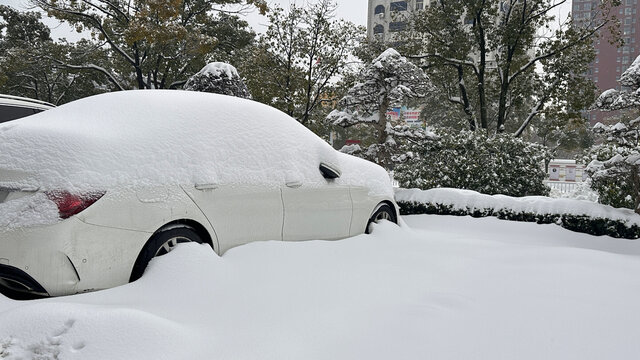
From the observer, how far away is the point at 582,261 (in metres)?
4.31

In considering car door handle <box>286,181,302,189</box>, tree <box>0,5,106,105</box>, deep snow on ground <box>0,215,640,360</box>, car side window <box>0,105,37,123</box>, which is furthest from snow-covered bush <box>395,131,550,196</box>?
tree <box>0,5,106,105</box>

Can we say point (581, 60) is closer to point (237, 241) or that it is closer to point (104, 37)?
point (237, 241)

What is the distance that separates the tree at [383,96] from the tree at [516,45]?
6.21 meters

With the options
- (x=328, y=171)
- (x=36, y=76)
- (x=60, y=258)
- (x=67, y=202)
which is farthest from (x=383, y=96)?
(x=36, y=76)

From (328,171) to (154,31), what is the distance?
12.7 meters

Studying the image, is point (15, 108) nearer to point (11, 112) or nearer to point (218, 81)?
point (11, 112)

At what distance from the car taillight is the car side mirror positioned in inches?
88.9

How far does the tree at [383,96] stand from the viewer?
953 cm

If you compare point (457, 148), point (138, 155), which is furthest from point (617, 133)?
point (138, 155)

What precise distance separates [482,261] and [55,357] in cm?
350

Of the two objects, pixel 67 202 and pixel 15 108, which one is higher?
pixel 15 108

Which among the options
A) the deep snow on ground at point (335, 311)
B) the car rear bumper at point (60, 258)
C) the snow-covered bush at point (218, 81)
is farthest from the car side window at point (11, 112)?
the deep snow on ground at point (335, 311)

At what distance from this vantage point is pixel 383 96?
386 inches

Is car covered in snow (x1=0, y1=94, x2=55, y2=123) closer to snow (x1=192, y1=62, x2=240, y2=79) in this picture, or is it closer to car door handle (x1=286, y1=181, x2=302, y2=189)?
snow (x1=192, y1=62, x2=240, y2=79)
